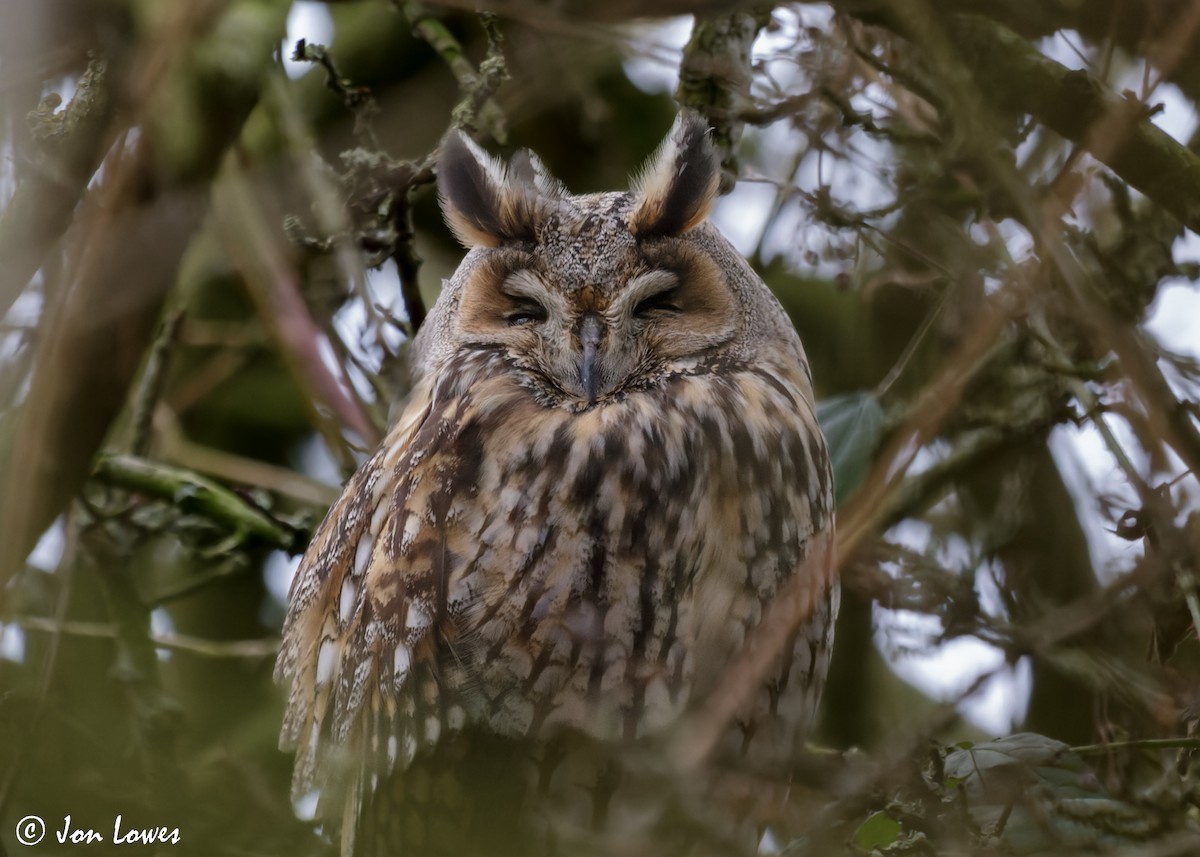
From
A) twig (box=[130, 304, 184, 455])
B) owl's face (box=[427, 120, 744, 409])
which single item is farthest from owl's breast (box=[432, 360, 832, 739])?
twig (box=[130, 304, 184, 455])

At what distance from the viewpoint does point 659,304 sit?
237 cm

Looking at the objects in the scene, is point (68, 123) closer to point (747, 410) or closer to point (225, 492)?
point (225, 492)

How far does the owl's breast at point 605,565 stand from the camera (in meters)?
2.10

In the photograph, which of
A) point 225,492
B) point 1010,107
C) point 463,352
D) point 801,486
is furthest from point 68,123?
point 1010,107

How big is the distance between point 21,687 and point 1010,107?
5.64ft

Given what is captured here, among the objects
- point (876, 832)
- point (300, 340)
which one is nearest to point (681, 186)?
point (300, 340)

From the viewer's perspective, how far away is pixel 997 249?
6.44 ft

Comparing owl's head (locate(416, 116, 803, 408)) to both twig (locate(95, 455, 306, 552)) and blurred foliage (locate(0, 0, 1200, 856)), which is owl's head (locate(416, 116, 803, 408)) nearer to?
blurred foliage (locate(0, 0, 1200, 856))

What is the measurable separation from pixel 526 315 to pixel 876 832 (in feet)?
3.72

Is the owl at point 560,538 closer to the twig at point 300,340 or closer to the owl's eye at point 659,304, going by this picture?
the owl's eye at point 659,304

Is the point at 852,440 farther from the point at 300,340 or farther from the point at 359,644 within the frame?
the point at 300,340

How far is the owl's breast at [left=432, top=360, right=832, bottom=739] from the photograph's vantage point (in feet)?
6.88

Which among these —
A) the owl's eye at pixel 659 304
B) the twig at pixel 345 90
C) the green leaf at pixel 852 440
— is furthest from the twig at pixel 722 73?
the twig at pixel 345 90

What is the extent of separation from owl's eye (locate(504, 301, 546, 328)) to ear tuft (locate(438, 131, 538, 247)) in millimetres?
131
